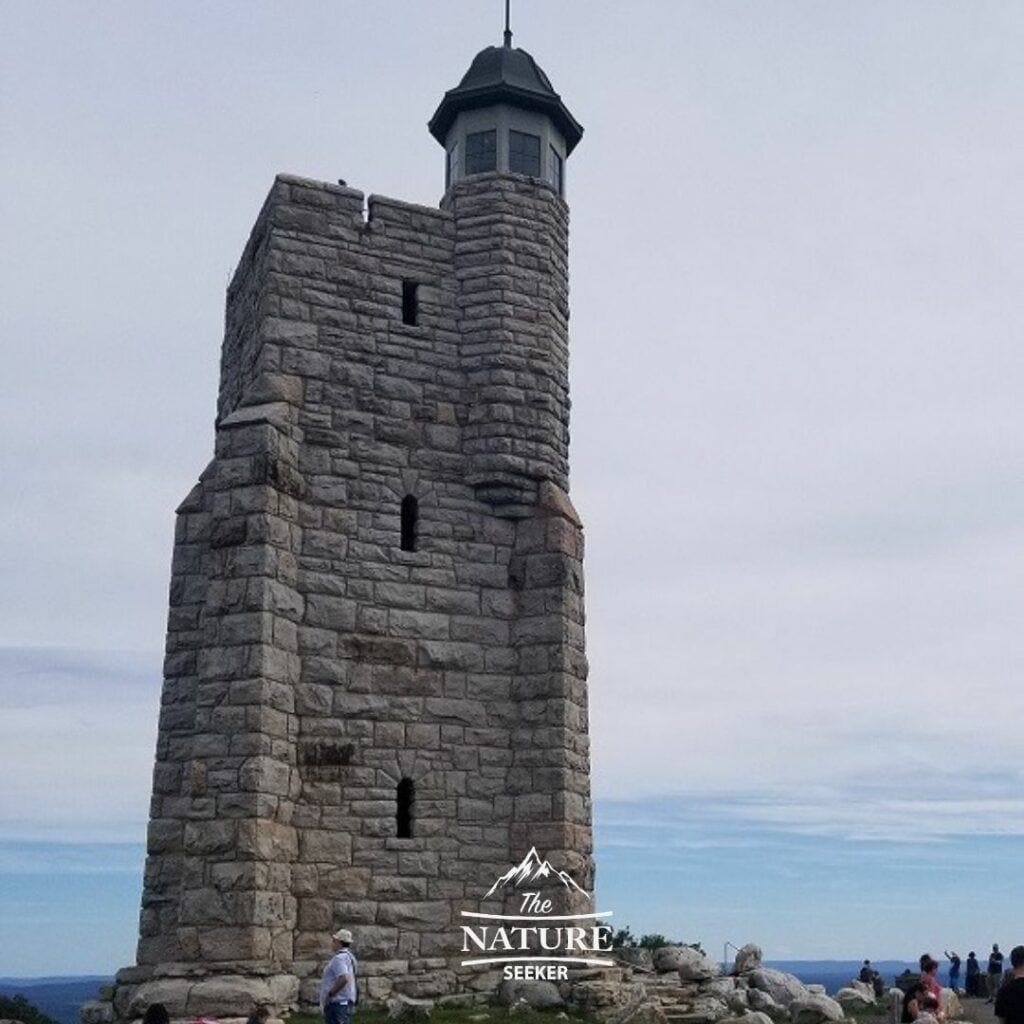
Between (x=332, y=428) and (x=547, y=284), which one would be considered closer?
(x=332, y=428)

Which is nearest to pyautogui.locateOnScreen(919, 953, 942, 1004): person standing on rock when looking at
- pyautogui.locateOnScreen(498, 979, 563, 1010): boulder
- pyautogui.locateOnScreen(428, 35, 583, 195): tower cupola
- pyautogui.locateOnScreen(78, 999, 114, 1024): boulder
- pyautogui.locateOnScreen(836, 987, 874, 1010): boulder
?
pyautogui.locateOnScreen(498, 979, 563, 1010): boulder

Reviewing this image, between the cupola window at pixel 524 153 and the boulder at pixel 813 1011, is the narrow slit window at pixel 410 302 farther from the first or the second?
the boulder at pixel 813 1011

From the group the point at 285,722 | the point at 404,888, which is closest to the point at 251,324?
the point at 285,722

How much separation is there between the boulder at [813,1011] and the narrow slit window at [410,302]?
10184mm

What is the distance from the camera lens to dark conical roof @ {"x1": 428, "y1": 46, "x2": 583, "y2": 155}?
18797 millimetres

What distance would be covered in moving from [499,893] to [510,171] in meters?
10.2

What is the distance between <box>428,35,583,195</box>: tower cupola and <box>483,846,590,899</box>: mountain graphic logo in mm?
9772

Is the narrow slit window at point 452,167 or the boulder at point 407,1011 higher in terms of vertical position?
the narrow slit window at point 452,167

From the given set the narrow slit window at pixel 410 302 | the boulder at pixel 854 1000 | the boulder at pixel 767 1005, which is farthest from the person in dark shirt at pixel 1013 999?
the narrow slit window at pixel 410 302

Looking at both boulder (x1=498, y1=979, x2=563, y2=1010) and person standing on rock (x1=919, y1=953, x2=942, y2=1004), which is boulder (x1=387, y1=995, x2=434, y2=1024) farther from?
person standing on rock (x1=919, y1=953, x2=942, y2=1004)

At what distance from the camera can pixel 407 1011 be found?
13.4 metres

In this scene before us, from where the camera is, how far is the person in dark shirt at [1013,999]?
7.98 metres

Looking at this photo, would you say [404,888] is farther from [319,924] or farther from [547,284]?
[547,284]

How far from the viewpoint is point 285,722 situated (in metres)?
14.8
